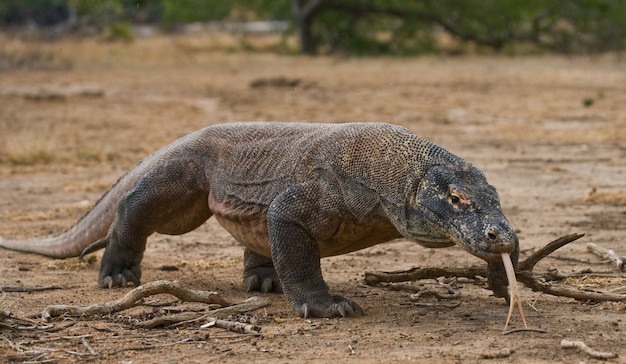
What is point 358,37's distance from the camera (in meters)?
24.6

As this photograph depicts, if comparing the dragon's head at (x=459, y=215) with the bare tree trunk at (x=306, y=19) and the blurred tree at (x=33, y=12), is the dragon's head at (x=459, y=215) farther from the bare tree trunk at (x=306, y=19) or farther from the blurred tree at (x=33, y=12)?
the blurred tree at (x=33, y=12)

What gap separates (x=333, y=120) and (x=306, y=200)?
8.26m

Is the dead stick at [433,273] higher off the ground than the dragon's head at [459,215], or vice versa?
the dragon's head at [459,215]

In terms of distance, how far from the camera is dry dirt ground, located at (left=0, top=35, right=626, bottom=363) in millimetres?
4043

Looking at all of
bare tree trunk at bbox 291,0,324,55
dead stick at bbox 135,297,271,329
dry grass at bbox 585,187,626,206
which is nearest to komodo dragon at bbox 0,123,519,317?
dead stick at bbox 135,297,271,329

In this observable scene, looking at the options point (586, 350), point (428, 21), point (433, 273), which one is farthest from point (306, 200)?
point (428, 21)

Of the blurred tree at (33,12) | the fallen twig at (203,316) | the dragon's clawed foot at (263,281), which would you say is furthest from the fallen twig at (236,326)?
the blurred tree at (33,12)

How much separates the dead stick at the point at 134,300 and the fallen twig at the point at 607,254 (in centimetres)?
203

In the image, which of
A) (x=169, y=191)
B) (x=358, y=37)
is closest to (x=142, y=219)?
(x=169, y=191)

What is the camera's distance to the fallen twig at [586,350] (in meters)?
3.67

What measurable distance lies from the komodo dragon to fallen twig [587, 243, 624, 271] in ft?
3.58

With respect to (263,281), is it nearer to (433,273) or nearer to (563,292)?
(433,273)

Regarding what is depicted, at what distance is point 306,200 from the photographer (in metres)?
4.52

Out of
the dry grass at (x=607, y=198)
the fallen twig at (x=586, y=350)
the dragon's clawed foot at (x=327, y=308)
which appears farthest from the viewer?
the dry grass at (x=607, y=198)
